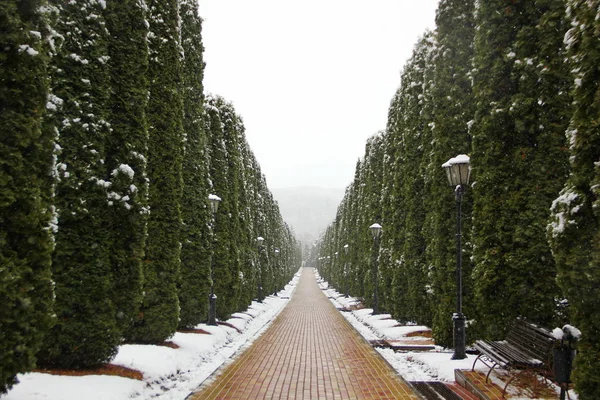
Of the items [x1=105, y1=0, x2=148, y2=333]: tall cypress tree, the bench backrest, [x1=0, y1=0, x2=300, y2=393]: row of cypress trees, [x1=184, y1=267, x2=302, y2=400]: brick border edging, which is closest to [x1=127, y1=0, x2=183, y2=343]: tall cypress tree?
[x1=0, y1=0, x2=300, y2=393]: row of cypress trees

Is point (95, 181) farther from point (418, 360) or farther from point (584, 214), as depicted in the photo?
point (418, 360)

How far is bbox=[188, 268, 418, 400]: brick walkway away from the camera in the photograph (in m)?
6.81

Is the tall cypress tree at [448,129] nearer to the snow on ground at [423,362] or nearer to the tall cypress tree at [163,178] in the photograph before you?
the snow on ground at [423,362]

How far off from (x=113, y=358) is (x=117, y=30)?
5369 mm

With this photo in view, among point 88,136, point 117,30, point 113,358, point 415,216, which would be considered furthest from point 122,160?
point 415,216

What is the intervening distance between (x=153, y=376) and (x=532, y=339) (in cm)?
557

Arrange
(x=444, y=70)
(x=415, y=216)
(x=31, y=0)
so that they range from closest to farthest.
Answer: (x=31, y=0)
(x=444, y=70)
(x=415, y=216)

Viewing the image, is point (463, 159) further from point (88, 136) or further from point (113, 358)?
point (113, 358)

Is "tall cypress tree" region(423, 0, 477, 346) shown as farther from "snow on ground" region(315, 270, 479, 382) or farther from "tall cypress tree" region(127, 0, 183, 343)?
"tall cypress tree" region(127, 0, 183, 343)

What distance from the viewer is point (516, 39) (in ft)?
24.9

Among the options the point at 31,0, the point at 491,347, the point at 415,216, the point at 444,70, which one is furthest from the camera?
the point at 415,216

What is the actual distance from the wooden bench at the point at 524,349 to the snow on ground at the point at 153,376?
4.43m

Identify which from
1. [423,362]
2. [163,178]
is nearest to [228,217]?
[163,178]

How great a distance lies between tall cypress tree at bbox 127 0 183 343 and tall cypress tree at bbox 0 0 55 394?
189 inches
